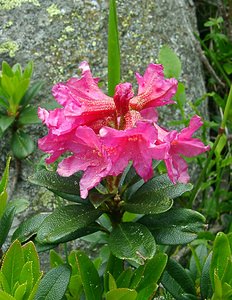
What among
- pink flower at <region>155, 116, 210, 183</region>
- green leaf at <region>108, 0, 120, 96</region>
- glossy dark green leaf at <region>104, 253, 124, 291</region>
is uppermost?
green leaf at <region>108, 0, 120, 96</region>

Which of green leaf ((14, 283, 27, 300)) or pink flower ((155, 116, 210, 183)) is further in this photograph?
pink flower ((155, 116, 210, 183))

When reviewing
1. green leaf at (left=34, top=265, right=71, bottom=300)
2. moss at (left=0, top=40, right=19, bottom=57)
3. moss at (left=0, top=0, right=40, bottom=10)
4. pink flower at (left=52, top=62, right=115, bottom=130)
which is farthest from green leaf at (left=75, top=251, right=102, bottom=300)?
moss at (left=0, top=0, right=40, bottom=10)

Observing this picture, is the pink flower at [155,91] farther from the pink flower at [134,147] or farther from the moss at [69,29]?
the moss at [69,29]

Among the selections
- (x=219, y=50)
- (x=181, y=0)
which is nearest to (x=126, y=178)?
(x=181, y=0)

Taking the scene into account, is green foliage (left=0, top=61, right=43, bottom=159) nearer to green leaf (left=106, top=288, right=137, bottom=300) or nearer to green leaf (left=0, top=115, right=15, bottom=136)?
green leaf (left=0, top=115, right=15, bottom=136)

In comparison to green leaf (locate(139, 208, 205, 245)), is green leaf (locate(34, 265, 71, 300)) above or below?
below

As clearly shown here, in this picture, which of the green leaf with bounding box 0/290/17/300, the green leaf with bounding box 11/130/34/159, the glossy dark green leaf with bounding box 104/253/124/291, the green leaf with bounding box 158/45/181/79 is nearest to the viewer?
the green leaf with bounding box 0/290/17/300

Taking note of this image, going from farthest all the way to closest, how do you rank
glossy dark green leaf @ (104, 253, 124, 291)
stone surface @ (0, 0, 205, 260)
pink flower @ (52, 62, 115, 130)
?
stone surface @ (0, 0, 205, 260) → glossy dark green leaf @ (104, 253, 124, 291) → pink flower @ (52, 62, 115, 130)

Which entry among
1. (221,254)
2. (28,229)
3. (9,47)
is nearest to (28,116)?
(9,47)
